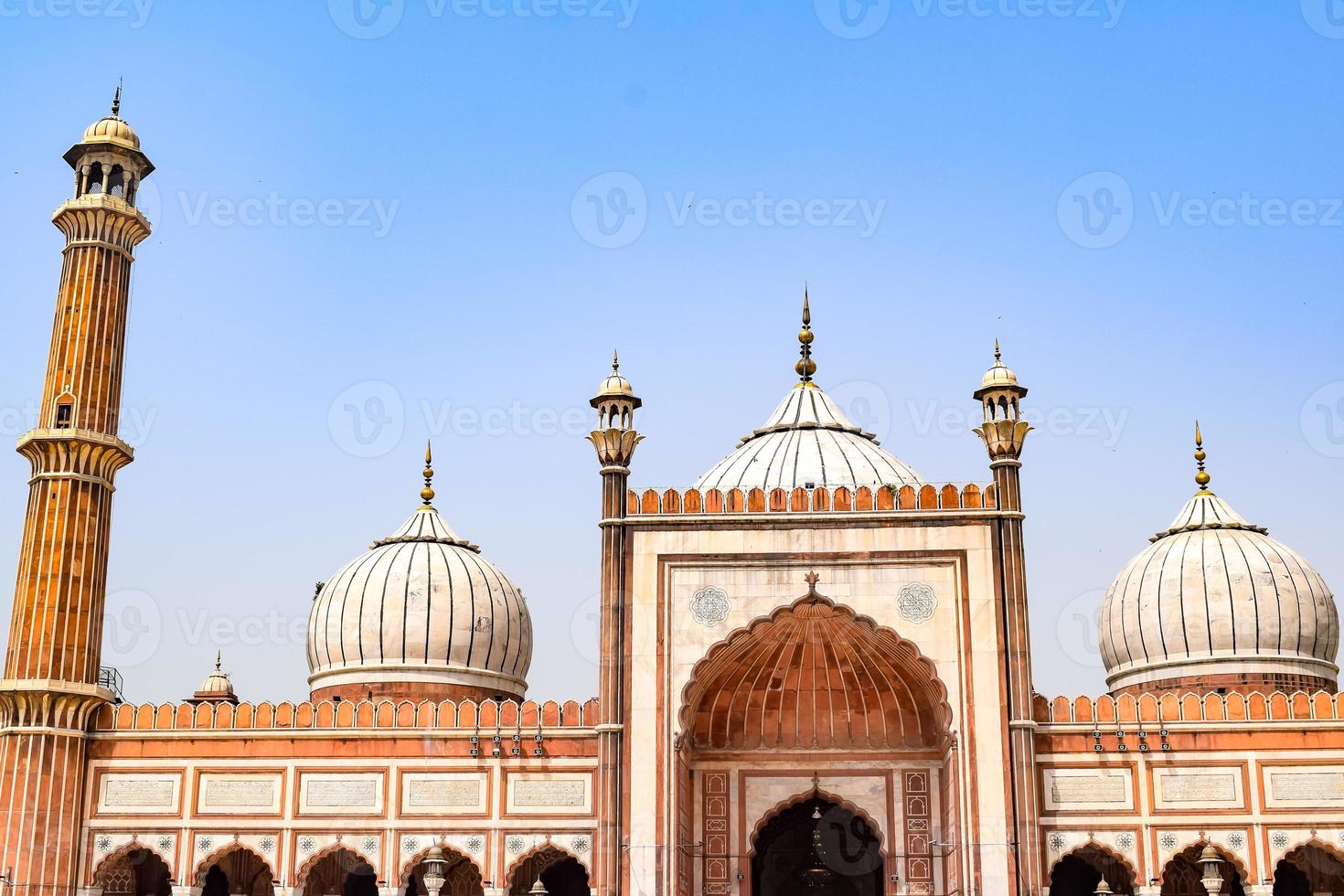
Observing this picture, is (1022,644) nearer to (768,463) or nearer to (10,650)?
(768,463)

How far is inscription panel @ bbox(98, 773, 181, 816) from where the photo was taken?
1855cm

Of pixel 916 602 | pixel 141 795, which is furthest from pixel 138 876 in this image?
pixel 916 602

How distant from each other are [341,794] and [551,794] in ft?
8.13

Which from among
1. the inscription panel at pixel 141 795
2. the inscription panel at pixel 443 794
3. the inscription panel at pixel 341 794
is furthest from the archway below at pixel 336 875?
the inscription panel at pixel 141 795

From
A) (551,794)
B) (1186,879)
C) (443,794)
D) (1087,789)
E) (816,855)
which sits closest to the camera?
(1087,789)

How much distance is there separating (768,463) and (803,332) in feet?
8.99

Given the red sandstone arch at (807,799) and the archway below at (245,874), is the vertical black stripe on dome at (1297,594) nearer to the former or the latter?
the red sandstone arch at (807,799)

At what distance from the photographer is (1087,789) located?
17.7 meters

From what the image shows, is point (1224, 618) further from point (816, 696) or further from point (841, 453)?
point (816, 696)

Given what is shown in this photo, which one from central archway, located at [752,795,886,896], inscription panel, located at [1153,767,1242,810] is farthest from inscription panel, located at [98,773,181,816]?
inscription panel, located at [1153,767,1242,810]

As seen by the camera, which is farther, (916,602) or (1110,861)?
(1110,861)

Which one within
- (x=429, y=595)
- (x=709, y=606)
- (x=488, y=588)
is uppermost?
(x=488, y=588)

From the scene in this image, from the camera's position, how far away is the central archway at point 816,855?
20078 millimetres

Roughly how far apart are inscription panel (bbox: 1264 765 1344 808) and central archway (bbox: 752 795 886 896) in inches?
189
